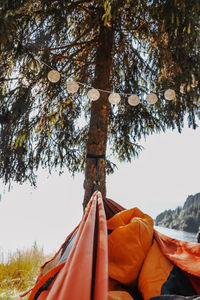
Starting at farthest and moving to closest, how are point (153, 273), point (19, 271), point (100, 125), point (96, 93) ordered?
point (19, 271), point (100, 125), point (96, 93), point (153, 273)

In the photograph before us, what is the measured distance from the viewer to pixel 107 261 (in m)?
0.62

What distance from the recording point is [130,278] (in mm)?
1218

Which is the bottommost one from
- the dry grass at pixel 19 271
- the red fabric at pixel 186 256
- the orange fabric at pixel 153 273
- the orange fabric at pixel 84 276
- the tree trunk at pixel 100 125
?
the dry grass at pixel 19 271

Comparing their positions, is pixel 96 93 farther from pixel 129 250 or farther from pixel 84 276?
pixel 84 276

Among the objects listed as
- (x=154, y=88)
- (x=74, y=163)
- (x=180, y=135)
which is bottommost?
(x=74, y=163)

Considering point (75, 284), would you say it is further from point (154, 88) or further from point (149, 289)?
point (154, 88)

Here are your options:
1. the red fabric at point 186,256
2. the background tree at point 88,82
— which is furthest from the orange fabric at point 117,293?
the background tree at point 88,82

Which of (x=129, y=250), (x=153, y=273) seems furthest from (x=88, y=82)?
(x=153, y=273)

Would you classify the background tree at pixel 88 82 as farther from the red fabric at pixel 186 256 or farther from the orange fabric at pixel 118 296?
the orange fabric at pixel 118 296

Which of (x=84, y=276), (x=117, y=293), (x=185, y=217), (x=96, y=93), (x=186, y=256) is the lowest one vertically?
(x=185, y=217)

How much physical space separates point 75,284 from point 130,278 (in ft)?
2.71

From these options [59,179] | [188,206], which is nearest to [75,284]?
[59,179]

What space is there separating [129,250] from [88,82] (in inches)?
117

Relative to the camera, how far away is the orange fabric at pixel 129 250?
4.00 feet
